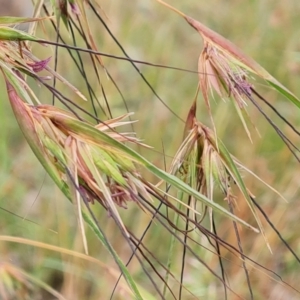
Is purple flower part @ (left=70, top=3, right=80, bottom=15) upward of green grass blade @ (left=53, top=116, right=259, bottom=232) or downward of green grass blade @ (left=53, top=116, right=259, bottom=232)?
upward

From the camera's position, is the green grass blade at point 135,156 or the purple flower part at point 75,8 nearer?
the green grass blade at point 135,156

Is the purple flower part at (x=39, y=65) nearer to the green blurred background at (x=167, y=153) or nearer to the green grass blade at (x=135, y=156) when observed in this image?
the green grass blade at (x=135, y=156)

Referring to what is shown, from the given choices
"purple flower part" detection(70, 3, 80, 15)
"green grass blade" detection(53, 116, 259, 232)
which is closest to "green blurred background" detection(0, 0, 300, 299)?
"purple flower part" detection(70, 3, 80, 15)

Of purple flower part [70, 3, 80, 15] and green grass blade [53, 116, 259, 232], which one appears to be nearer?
green grass blade [53, 116, 259, 232]

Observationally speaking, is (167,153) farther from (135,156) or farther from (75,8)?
(135,156)

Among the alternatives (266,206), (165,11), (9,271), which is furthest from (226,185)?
(165,11)

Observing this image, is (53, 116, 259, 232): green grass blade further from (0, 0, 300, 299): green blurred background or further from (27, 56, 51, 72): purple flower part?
(0, 0, 300, 299): green blurred background

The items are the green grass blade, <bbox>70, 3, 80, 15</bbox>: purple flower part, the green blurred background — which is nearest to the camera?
the green grass blade

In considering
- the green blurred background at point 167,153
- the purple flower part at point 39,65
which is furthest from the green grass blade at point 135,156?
the green blurred background at point 167,153

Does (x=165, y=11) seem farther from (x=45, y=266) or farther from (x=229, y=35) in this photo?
(x=45, y=266)
